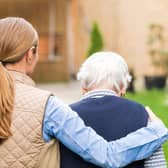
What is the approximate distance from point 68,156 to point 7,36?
66 cm

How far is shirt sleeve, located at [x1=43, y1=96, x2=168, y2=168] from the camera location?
379 cm

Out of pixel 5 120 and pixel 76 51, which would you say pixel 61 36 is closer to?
pixel 76 51

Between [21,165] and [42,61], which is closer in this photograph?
[21,165]

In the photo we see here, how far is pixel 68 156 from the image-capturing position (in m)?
3.95

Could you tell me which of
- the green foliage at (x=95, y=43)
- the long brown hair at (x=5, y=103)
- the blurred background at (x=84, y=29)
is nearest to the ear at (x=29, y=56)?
the long brown hair at (x=5, y=103)

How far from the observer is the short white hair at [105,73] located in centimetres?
403

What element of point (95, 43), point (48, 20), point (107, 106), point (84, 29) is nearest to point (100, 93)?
point (107, 106)

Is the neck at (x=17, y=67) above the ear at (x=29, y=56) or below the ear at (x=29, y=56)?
below

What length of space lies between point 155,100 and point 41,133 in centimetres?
1512

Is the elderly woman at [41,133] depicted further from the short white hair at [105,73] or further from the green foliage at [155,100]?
the green foliage at [155,100]

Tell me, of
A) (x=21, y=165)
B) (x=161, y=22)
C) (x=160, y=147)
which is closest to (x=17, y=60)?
(x=21, y=165)

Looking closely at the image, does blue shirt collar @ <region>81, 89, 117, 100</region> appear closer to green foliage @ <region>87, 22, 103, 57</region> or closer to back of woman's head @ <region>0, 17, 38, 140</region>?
back of woman's head @ <region>0, 17, 38, 140</region>

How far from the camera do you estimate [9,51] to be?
3934 mm

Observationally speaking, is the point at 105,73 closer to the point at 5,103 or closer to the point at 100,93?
the point at 100,93
